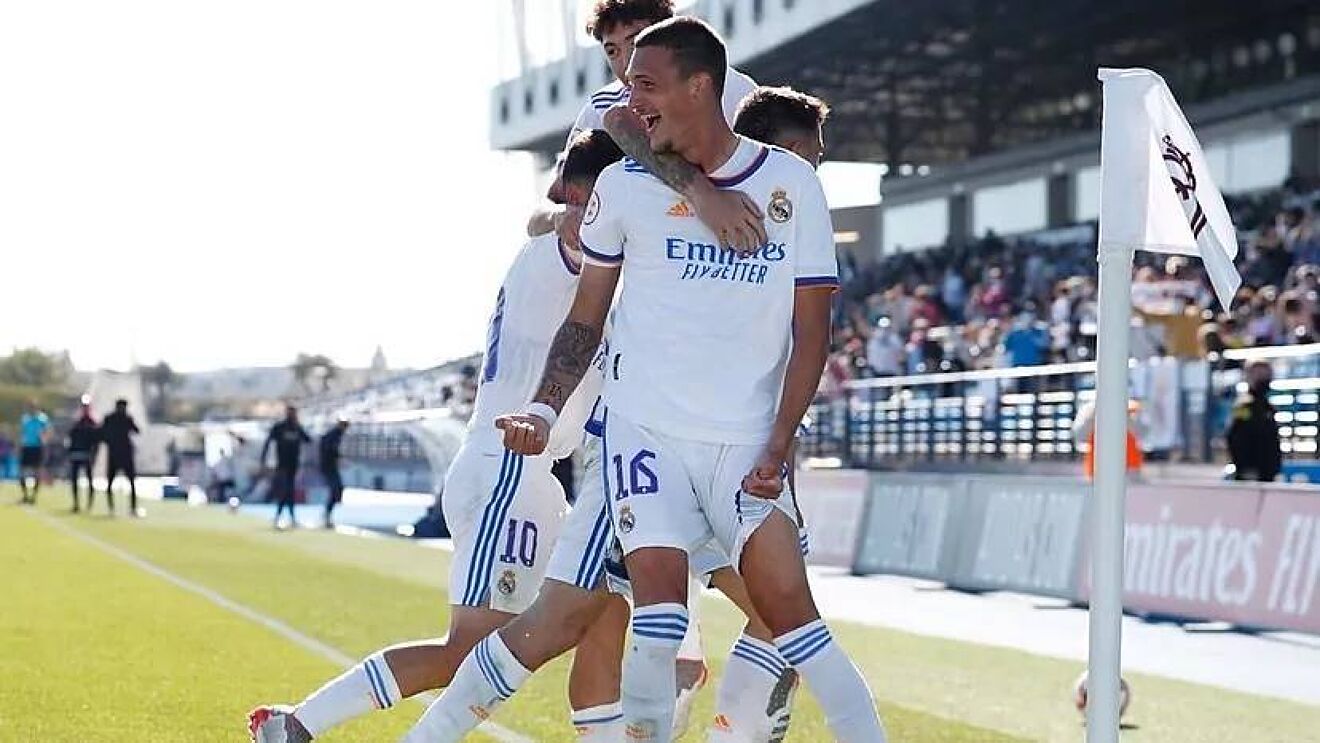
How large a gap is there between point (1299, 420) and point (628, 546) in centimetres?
1404

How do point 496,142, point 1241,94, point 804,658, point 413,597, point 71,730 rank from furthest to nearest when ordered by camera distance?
1. point 496,142
2. point 1241,94
3. point 413,597
4. point 71,730
5. point 804,658

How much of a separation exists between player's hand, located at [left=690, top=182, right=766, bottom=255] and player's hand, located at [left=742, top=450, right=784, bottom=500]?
1.70 ft

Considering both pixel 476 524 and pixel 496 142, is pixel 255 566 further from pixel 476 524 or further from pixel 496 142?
pixel 496 142

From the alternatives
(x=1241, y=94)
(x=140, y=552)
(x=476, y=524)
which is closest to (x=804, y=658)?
(x=476, y=524)

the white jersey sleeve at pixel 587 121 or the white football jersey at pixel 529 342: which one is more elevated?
the white jersey sleeve at pixel 587 121

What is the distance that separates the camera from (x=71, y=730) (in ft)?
26.9

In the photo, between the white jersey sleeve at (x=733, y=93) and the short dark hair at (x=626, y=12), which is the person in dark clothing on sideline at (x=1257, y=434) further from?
the short dark hair at (x=626, y=12)

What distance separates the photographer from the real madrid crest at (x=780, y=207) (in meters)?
5.51

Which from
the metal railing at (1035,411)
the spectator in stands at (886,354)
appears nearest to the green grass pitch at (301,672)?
the metal railing at (1035,411)

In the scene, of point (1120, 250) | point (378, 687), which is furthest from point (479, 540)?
point (1120, 250)

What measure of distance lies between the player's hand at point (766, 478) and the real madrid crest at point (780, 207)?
1.93 ft

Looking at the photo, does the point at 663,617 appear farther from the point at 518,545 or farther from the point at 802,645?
the point at 518,545

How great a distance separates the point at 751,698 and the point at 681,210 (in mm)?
1412

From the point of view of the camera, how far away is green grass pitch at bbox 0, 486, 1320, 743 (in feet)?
28.7
